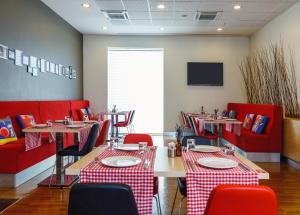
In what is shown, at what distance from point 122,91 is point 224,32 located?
3.66 m

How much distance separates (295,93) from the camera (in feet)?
19.9

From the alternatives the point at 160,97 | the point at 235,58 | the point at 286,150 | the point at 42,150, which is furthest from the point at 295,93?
the point at 42,150

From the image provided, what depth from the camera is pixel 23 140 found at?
4.59m

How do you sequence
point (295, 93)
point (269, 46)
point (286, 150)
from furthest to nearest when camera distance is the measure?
point (269, 46), point (295, 93), point (286, 150)

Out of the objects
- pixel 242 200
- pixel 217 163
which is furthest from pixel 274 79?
pixel 242 200

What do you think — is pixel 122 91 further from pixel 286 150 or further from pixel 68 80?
pixel 286 150

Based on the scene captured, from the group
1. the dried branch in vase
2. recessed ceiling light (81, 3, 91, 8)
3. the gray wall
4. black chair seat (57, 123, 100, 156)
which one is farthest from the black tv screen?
black chair seat (57, 123, 100, 156)

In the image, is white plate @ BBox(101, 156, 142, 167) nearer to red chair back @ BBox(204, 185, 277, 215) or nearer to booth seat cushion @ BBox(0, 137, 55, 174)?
red chair back @ BBox(204, 185, 277, 215)

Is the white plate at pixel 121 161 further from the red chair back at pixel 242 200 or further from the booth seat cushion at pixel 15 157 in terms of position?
the booth seat cushion at pixel 15 157

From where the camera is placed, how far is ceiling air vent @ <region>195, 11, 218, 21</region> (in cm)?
684

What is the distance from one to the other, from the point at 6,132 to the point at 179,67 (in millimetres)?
6031

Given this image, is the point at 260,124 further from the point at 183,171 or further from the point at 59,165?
the point at 183,171

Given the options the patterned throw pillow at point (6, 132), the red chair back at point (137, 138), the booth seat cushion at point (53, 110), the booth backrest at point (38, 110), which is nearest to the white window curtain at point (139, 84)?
the booth backrest at point (38, 110)

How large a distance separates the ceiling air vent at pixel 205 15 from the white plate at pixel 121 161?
5.51 metres
